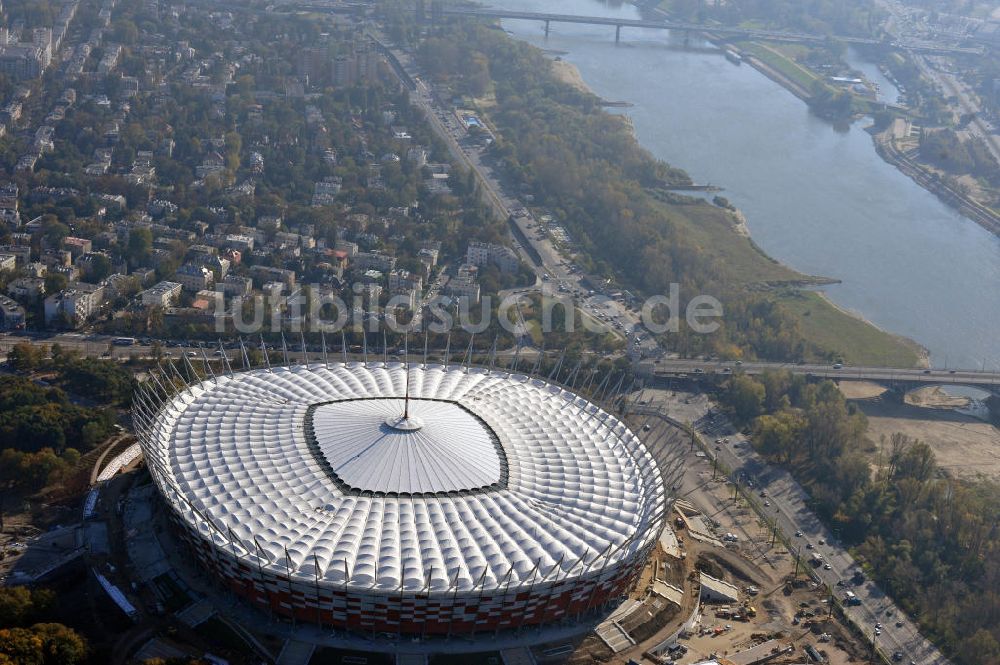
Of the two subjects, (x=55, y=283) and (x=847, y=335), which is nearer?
(x=55, y=283)

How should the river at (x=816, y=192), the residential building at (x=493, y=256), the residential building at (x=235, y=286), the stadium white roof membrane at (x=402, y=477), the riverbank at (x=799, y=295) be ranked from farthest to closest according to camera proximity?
the river at (x=816, y=192), the residential building at (x=493, y=256), the riverbank at (x=799, y=295), the residential building at (x=235, y=286), the stadium white roof membrane at (x=402, y=477)

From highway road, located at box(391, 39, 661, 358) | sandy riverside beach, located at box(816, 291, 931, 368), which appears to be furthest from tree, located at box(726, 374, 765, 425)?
sandy riverside beach, located at box(816, 291, 931, 368)

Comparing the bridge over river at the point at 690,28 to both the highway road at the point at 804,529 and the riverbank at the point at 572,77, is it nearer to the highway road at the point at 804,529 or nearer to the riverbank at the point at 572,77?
the riverbank at the point at 572,77

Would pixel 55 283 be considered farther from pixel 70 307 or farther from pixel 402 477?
pixel 402 477

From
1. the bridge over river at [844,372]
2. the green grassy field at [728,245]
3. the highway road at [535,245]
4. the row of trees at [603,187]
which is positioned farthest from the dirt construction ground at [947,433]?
the green grassy field at [728,245]

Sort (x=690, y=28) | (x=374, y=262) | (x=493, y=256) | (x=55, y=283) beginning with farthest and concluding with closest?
(x=690, y=28) → (x=493, y=256) → (x=374, y=262) → (x=55, y=283)

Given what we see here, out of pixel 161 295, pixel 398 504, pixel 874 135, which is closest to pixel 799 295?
pixel 161 295

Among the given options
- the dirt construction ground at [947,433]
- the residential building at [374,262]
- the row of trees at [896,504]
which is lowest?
the dirt construction ground at [947,433]

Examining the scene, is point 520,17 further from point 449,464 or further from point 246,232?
point 449,464
